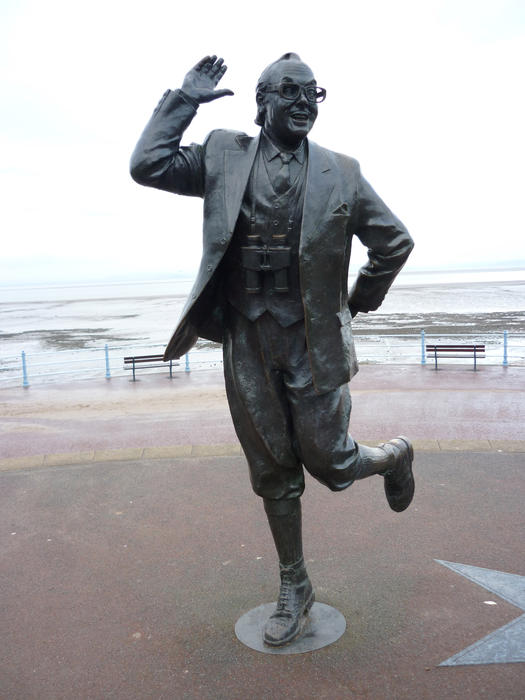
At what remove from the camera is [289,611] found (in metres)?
3.48

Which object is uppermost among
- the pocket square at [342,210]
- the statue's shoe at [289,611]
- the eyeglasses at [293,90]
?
the eyeglasses at [293,90]

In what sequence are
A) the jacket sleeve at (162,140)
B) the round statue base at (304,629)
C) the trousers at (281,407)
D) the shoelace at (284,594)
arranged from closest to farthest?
the jacket sleeve at (162,140) → the trousers at (281,407) → the round statue base at (304,629) → the shoelace at (284,594)

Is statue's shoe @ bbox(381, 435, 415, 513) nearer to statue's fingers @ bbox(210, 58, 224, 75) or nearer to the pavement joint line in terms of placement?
statue's fingers @ bbox(210, 58, 224, 75)

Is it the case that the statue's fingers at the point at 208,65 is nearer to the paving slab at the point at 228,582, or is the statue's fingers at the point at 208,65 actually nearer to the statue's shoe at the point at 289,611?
the statue's shoe at the point at 289,611

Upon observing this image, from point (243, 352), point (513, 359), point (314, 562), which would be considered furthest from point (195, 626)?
point (513, 359)

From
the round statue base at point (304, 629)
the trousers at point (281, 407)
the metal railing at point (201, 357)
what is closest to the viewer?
the trousers at point (281, 407)

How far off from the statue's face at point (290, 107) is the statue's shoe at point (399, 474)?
5.78 ft

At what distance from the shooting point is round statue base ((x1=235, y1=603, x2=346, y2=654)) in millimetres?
3355

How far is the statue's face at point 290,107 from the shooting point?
2.97 metres

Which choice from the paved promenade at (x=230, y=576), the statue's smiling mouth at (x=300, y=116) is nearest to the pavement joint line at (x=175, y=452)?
the paved promenade at (x=230, y=576)

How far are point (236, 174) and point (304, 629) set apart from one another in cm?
234

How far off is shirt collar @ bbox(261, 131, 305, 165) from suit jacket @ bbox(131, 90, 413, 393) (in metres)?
0.05

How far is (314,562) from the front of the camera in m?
4.30

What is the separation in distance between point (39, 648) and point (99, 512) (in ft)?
6.07
